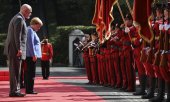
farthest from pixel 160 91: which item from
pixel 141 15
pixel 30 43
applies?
pixel 30 43

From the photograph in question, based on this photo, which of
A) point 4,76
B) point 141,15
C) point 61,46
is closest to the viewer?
point 141,15

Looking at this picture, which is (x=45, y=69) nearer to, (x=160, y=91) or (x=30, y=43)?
(x=30, y=43)

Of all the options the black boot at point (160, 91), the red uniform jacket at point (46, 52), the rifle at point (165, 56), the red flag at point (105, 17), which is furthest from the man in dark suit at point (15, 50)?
the red uniform jacket at point (46, 52)

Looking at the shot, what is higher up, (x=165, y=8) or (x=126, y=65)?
(x=165, y=8)


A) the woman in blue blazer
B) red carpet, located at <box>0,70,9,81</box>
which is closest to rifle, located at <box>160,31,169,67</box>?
the woman in blue blazer

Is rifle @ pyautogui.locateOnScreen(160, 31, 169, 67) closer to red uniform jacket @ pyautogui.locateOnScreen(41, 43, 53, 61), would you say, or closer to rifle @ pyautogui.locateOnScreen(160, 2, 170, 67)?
rifle @ pyautogui.locateOnScreen(160, 2, 170, 67)

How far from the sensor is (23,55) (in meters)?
12.9

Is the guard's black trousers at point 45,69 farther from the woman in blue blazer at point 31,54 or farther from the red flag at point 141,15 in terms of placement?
the red flag at point 141,15

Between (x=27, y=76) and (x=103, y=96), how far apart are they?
1.85m

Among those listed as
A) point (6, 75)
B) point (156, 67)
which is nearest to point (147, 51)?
point (156, 67)

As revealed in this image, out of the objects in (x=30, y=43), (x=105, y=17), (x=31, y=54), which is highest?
(x=105, y=17)

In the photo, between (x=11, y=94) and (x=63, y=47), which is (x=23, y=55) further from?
(x=63, y=47)

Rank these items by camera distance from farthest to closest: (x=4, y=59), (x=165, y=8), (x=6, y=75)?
(x=4, y=59)
(x=6, y=75)
(x=165, y=8)

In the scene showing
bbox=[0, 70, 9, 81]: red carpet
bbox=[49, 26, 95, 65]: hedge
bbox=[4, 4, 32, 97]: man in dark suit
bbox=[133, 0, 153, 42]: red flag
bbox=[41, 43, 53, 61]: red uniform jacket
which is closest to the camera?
bbox=[133, 0, 153, 42]: red flag
